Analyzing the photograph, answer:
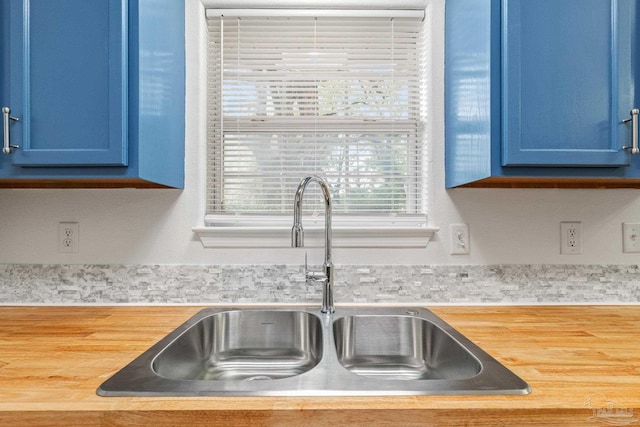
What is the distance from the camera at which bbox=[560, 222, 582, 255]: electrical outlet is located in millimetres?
1368

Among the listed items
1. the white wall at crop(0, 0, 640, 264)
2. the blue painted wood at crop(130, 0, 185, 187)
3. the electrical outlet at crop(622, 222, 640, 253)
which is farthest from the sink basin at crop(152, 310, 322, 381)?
the electrical outlet at crop(622, 222, 640, 253)

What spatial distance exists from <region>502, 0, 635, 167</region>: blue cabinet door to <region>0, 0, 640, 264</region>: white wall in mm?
353

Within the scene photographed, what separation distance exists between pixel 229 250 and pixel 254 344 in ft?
1.13

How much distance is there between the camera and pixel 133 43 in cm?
103

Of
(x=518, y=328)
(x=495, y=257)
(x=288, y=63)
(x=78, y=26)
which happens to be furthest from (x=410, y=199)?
(x=78, y=26)

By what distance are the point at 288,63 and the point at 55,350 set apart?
3.82ft

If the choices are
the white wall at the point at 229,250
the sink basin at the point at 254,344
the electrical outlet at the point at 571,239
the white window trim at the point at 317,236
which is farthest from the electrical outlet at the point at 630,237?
the sink basin at the point at 254,344

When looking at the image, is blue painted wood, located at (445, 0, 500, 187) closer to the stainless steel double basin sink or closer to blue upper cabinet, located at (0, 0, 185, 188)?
the stainless steel double basin sink

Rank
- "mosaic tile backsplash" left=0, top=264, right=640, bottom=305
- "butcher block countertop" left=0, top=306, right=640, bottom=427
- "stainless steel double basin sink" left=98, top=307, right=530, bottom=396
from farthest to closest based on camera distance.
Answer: "mosaic tile backsplash" left=0, top=264, right=640, bottom=305
"stainless steel double basin sink" left=98, top=307, right=530, bottom=396
"butcher block countertop" left=0, top=306, right=640, bottom=427

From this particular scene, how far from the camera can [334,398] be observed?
654 millimetres

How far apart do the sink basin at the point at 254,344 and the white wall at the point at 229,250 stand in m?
0.22

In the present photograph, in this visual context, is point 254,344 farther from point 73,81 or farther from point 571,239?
point 571,239

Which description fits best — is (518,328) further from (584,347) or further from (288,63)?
(288,63)

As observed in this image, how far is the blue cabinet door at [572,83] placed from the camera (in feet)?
3.38
